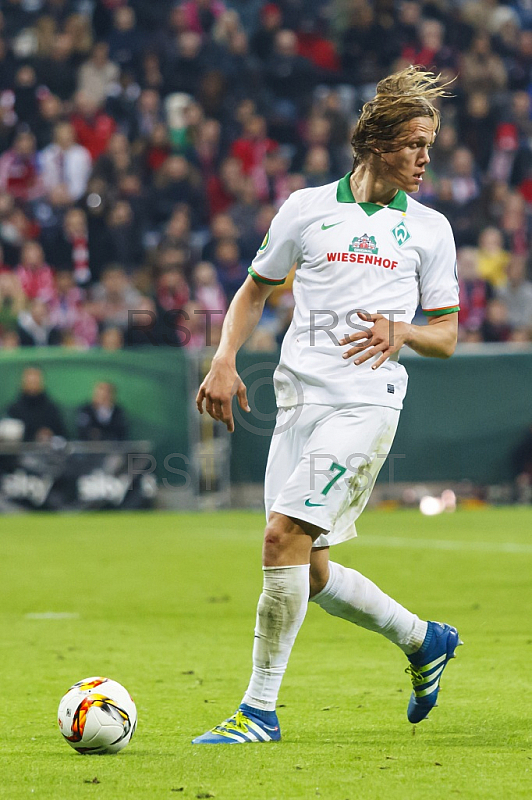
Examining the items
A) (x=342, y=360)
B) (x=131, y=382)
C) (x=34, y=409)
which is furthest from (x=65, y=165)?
(x=342, y=360)

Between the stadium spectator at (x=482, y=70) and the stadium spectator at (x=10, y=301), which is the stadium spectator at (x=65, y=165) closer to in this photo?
the stadium spectator at (x=10, y=301)

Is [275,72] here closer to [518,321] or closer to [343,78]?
[343,78]

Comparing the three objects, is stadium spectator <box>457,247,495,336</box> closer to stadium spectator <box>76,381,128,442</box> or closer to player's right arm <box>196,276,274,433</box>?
stadium spectator <box>76,381,128,442</box>

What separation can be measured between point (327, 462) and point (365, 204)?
999 mm

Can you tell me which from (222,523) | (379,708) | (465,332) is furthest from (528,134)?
(379,708)

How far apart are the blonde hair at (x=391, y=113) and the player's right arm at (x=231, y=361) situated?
0.65 m

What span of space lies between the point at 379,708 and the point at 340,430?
127 cm

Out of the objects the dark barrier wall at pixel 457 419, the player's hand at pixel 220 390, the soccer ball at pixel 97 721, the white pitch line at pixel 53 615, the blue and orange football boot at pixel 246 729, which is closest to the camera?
the soccer ball at pixel 97 721

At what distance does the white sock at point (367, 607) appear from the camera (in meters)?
4.87

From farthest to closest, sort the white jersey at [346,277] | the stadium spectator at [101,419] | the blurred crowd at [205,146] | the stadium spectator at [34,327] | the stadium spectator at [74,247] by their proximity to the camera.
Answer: the stadium spectator at [74,247] → the blurred crowd at [205,146] → the stadium spectator at [34,327] → the stadium spectator at [101,419] → the white jersey at [346,277]

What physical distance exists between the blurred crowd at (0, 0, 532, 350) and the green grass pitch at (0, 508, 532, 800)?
180 inches

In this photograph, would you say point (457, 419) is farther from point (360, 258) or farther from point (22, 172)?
point (360, 258)

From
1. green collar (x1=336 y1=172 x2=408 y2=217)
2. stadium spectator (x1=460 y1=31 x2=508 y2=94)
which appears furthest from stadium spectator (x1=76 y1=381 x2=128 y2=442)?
green collar (x1=336 y1=172 x2=408 y2=217)

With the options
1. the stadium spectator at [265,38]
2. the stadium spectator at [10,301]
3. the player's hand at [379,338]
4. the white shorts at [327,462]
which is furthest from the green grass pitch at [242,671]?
the stadium spectator at [265,38]
